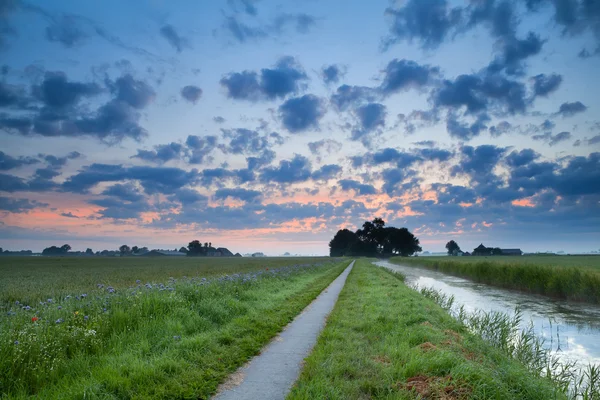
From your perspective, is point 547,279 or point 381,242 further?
point 381,242

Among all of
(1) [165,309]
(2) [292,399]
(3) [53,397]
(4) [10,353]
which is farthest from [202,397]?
(1) [165,309]

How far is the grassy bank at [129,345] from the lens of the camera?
18.2 ft

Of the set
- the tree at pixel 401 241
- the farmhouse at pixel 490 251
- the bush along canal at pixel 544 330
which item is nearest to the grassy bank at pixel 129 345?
the bush along canal at pixel 544 330

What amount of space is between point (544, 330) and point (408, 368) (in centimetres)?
1072

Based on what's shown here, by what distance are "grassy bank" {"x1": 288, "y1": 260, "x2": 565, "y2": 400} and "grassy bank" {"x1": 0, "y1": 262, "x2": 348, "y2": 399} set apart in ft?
5.90

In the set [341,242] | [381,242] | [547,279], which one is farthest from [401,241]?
[547,279]

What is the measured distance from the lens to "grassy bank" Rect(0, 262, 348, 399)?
555cm

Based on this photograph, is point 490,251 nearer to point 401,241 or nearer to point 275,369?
point 401,241

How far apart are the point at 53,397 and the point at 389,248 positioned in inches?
6185

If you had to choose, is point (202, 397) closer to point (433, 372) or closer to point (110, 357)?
point (110, 357)

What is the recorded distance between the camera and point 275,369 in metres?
6.60

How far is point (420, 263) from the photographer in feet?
238

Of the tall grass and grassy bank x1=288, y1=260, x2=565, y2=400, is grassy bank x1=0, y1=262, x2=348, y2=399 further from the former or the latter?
the tall grass

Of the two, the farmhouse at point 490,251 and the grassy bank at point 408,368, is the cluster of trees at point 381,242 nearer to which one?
the farmhouse at point 490,251
